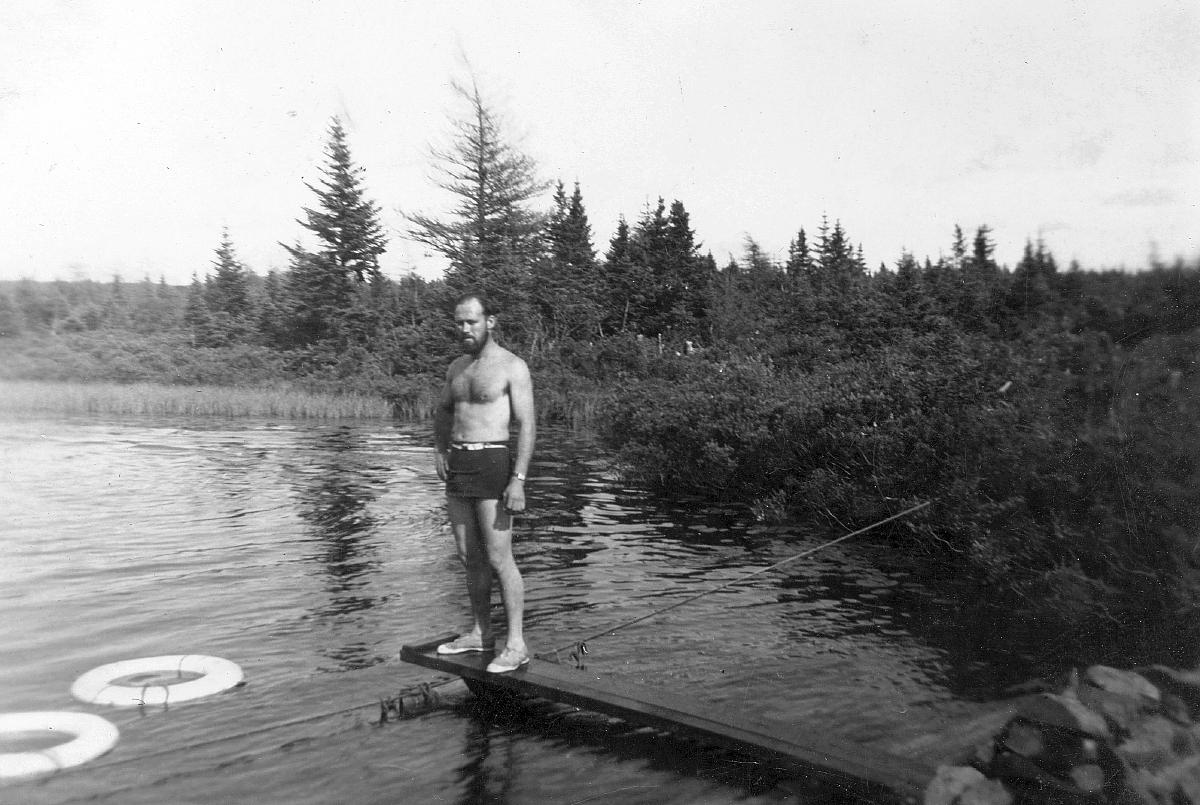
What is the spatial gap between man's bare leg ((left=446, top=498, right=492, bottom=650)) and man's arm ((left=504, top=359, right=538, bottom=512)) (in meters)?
0.32

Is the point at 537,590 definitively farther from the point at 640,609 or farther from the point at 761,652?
the point at 761,652

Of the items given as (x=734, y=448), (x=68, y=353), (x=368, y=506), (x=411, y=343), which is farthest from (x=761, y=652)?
(x=68, y=353)

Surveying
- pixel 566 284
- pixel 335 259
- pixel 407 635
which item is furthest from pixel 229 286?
pixel 407 635

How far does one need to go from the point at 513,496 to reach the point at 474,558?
1.96ft

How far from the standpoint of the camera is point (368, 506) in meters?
14.2

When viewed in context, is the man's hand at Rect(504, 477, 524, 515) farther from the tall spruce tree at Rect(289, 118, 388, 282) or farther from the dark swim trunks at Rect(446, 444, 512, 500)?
the tall spruce tree at Rect(289, 118, 388, 282)

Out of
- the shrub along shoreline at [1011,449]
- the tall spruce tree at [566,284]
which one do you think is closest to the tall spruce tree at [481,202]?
the tall spruce tree at [566,284]

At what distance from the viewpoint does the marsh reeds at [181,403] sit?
32312mm

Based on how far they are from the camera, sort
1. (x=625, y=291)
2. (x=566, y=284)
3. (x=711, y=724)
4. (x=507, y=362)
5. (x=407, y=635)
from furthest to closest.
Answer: (x=625, y=291) → (x=566, y=284) → (x=407, y=635) → (x=507, y=362) → (x=711, y=724)

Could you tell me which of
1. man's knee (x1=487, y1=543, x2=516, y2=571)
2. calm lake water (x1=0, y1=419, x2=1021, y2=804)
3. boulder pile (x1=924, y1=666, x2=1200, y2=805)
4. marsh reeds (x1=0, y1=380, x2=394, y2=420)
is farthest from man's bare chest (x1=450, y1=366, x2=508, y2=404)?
marsh reeds (x1=0, y1=380, x2=394, y2=420)

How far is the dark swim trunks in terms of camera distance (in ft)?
18.5

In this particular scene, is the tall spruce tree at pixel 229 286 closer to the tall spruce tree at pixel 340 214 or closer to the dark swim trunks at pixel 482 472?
the tall spruce tree at pixel 340 214

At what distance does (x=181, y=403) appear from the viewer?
3325cm

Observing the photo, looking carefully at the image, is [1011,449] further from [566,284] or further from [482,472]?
[566,284]
